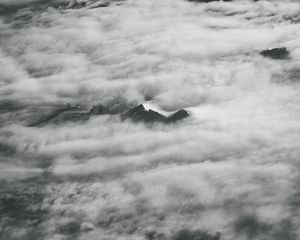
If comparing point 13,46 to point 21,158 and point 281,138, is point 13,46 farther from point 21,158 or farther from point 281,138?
point 281,138

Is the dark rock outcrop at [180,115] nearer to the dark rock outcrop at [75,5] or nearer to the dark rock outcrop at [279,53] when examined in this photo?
the dark rock outcrop at [279,53]

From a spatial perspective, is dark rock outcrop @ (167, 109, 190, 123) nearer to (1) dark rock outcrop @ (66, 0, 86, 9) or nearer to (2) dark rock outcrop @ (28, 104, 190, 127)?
(2) dark rock outcrop @ (28, 104, 190, 127)

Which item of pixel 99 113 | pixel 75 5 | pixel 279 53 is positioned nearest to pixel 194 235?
pixel 99 113

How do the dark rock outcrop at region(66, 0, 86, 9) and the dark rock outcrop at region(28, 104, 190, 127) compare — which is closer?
the dark rock outcrop at region(28, 104, 190, 127)

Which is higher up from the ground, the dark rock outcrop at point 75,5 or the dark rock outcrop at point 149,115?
the dark rock outcrop at point 75,5

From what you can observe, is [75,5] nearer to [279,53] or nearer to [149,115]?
[149,115]

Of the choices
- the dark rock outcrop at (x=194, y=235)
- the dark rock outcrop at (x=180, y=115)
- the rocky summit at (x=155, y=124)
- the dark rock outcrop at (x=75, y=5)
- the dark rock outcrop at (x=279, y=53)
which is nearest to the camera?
the dark rock outcrop at (x=194, y=235)

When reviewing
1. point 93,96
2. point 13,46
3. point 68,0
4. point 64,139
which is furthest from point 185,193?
point 68,0

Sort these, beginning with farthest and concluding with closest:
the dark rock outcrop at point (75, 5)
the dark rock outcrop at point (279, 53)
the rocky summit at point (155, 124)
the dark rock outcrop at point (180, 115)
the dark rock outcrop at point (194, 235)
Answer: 1. the dark rock outcrop at point (75, 5)
2. the dark rock outcrop at point (279, 53)
3. the dark rock outcrop at point (180, 115)
4. the rocky summit at point (155, 124)
5. the dark rock outcrop at point (194, 235)

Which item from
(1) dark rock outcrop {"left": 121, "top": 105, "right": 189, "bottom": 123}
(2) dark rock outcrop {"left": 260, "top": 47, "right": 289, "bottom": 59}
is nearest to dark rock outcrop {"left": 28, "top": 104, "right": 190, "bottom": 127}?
(1) dark rock outcrop {"left": 121, "top": 105, "right": 189, "bottom": 123}

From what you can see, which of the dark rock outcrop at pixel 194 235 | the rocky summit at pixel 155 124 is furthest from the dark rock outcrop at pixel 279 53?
the dark rock outcrop at pixel 194 235

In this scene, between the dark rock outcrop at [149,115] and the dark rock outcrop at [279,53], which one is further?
the dark rock outcrop at [279,53]
